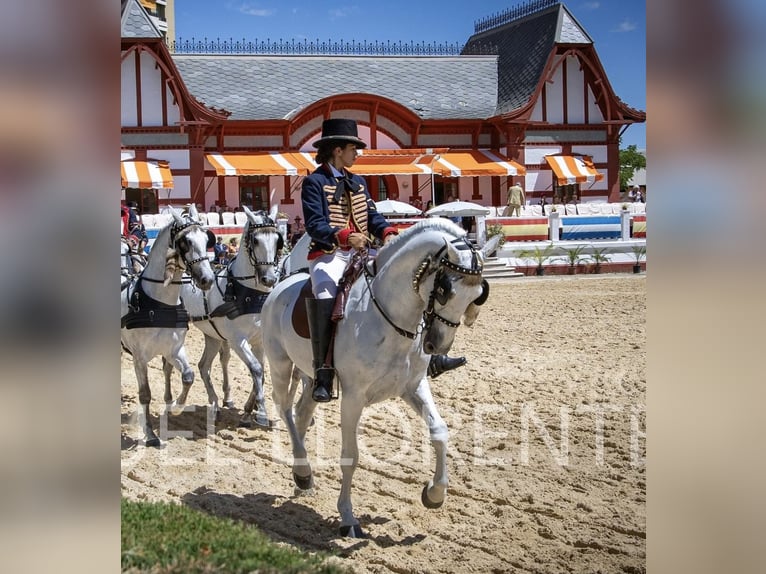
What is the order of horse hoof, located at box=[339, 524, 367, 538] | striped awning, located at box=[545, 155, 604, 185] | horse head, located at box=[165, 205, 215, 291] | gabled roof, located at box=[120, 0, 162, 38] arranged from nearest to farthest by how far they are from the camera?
horse hoof, located at box=[339, 524, 367, 538], horse head, located at box=[165, 205, 215, 291], gabled roof, located at box=[120, 0, 162, 38], striped awning, located at box=[545, 155, 604, 185]

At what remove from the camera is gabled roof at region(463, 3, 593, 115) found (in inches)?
1052

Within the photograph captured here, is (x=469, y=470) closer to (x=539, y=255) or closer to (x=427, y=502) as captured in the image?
(x=427, y=502)

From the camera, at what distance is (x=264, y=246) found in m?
8.31

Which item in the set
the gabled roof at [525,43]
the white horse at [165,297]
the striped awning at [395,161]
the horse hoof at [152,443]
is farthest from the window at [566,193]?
the horse hoof at [152,443]

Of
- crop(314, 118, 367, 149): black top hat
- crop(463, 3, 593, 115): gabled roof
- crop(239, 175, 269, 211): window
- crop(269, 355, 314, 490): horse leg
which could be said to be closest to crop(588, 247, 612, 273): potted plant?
crop(463, 3, 593, 115): gabled roof

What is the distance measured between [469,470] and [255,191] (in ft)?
70.3

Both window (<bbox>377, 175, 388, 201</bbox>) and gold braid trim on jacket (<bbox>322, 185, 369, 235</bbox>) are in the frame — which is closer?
gold braid trim on jacket (<bbox>322, 185, 369, 235</bbox>)

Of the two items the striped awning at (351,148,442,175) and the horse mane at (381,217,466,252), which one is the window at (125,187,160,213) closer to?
the striped awning at (351,148,442,175)

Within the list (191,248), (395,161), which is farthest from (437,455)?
(395,161)

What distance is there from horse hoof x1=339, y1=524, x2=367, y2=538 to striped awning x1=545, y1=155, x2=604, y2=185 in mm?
23207

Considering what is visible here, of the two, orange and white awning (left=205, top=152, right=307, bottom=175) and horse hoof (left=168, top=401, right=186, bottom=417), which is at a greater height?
orange and white awning (left=205, top=152, right=307, bottom=175)
